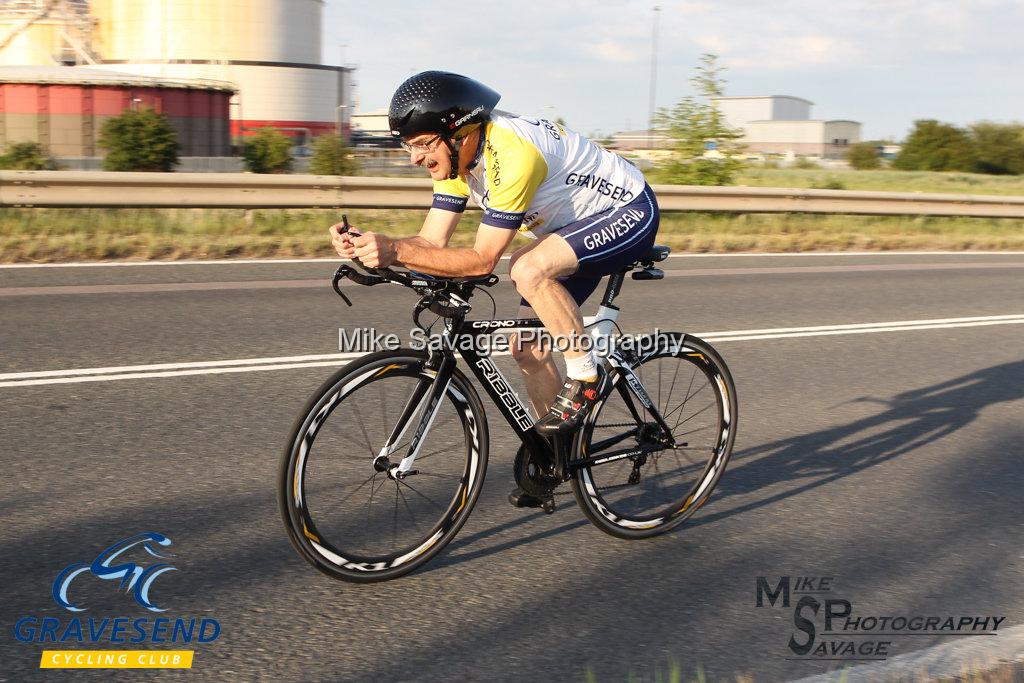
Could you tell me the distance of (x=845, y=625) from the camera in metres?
3.66

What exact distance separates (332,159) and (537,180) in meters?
24.4

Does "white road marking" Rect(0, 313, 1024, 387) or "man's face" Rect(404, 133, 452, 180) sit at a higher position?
"man's face" Rect(404, 133, 452, 180)

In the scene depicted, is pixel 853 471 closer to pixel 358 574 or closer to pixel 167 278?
pixel 358 574

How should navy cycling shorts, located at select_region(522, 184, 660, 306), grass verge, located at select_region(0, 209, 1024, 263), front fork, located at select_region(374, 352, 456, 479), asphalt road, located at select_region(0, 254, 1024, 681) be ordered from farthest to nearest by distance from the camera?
grass verge, located at select_region(0, 209, 1024, 263), navy cycling shorts, located at select_region(522, 184, 660, 306), front fork, located at select_region(374, 352, 456, 479), asphalt road, located at select_region(0, 254, 1024, 681)

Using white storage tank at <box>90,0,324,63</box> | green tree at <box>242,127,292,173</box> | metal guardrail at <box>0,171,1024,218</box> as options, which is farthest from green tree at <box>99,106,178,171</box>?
white storage tank at <box>90,0,324,63</box>

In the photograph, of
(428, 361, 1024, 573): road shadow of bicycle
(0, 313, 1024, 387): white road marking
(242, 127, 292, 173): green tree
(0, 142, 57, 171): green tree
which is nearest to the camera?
(428, 361, 1024, 573): road shadow of bicycle

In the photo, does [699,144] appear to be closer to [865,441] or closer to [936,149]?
[865,441]

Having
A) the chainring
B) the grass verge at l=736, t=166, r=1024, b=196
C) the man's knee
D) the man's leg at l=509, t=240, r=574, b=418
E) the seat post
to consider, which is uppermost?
the grass verge at l=736, t=166, r=1024, b=196

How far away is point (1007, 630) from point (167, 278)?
821 cm

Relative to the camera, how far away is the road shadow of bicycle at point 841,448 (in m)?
4.47

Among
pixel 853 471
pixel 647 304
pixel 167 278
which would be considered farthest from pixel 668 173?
pixel 853 471

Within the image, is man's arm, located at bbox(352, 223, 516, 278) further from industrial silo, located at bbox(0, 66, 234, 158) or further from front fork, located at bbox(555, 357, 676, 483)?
industrial silo, located at bbox(0, 66, 234, 158)

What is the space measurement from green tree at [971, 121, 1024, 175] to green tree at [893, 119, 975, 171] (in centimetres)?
57

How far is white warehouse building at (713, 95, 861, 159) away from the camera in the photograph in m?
102
